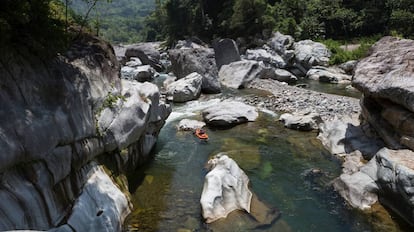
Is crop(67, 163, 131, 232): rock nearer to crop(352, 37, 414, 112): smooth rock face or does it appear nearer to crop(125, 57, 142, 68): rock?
crop(352, 37, 414, 112): smooth rock face

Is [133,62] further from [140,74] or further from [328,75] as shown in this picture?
[328,75]

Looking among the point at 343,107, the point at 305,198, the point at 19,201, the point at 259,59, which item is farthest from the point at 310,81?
the point at 19,201

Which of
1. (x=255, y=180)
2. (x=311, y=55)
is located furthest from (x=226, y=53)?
(x=255, y=180)

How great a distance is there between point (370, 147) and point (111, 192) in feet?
35.5

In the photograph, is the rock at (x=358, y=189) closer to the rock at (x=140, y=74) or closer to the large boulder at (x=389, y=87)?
the large boulder at (x=389, y=87)

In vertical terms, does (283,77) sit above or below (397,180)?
below

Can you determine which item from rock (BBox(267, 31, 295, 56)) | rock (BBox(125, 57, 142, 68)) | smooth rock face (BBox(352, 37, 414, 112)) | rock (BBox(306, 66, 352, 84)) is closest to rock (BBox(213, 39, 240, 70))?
rock (BBox(306, 66, 352, 84))

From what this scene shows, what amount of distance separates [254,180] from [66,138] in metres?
7.15

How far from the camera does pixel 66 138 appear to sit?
9.58 meters

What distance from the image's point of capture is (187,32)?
62.2 meters

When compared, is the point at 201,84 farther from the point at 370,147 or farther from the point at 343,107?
the point at 370,147

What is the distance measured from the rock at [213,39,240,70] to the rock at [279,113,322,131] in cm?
1524

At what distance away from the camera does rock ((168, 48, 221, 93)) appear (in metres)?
27.5

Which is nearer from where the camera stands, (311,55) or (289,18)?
(311,55)
